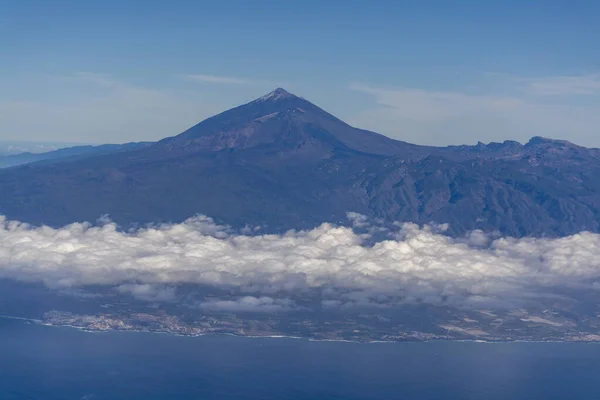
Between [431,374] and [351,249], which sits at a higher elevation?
[351,249]

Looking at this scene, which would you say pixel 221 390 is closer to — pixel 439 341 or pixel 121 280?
pixel 439 341

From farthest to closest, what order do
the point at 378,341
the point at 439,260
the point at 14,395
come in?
1. the point at 439,260
2. the point at 378,341
3. the point at 14,395

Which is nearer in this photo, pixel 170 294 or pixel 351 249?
pixel 170 294

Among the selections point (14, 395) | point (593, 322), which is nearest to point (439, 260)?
point (593, 322)

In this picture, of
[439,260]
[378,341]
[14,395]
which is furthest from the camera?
[439,260]

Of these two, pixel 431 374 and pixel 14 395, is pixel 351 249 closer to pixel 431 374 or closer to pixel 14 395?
pixel 431 374

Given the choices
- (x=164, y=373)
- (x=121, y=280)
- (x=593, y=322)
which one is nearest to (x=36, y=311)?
(x=121, y=280)
